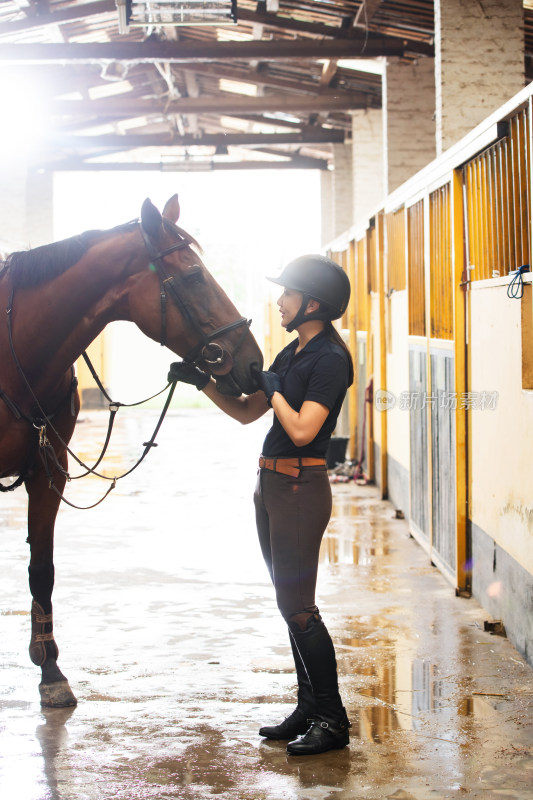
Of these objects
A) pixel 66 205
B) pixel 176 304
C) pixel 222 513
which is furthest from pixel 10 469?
pixel 66 205

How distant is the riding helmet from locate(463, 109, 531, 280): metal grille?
3.70 ft

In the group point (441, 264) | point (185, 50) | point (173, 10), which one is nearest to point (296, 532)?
point (441, 264)

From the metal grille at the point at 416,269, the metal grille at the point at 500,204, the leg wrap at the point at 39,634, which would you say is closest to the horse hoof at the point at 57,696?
the leg wrap at the point at 39,634

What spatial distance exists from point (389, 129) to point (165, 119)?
895cm

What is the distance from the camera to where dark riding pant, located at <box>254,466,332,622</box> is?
2.63 meters

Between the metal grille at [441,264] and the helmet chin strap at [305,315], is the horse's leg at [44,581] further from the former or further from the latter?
the metal grille at [441,264]

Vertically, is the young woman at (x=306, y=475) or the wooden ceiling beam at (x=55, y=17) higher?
the wooden ceiling beam at (x=55, y=17)

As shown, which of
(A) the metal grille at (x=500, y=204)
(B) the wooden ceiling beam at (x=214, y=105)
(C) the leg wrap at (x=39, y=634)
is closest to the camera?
(C) the leg wrap at (x=39, y=634)

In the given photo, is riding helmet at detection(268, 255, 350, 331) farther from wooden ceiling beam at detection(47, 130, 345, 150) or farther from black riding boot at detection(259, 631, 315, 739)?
wooden ceiling beam at detection(47, 130, 345, 150)

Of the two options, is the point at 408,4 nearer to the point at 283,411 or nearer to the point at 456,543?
the point at 456,543

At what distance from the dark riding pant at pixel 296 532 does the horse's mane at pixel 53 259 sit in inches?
34.9

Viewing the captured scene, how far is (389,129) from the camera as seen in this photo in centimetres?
970

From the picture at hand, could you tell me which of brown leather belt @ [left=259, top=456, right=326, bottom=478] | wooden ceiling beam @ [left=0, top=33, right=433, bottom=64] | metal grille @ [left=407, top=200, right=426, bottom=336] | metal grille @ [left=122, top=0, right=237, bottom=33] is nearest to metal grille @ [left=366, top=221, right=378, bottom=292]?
metal grille @ [left=407, top=200, right=426, bottom=336]

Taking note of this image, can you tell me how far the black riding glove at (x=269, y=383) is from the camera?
8.48 ft
